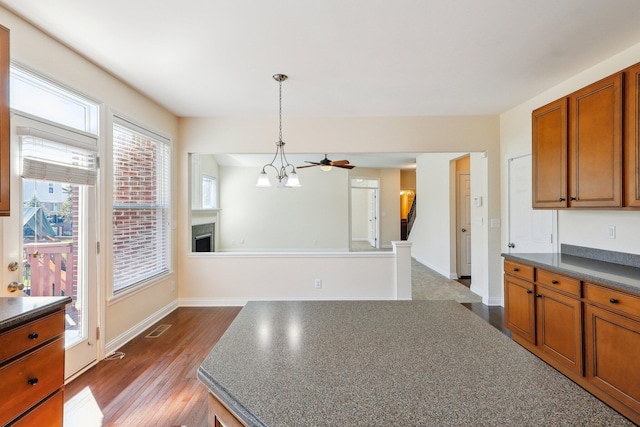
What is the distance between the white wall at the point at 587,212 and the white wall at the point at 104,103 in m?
4.54

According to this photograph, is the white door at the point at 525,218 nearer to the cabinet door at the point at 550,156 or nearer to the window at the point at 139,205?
the cabinet door at the point at 550,156

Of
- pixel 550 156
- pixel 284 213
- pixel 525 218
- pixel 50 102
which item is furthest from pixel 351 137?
pixel 284 213

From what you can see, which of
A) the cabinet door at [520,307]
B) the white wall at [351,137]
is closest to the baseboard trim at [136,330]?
the white wall at [351,137]

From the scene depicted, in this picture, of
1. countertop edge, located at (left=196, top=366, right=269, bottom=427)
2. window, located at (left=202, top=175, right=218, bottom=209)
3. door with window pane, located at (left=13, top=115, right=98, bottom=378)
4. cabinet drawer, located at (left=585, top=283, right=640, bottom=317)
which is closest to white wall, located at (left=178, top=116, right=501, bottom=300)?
door with window pane, located at (left=13, top=115, right=98, bottom=378)

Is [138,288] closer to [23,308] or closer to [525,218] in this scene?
[23,308]

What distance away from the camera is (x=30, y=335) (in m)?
1.49

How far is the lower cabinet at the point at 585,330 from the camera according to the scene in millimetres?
1813

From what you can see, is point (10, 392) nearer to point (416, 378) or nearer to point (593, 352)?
point (416, 378)

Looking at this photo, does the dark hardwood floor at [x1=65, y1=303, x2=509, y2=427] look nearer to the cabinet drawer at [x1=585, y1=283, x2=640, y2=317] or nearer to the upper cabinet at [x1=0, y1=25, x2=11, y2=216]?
the upper cabinet at [x1=0, y1=25, x2=11, y2=216]

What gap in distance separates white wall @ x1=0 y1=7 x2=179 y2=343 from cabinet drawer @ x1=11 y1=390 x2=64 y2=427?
102cm

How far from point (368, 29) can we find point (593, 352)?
2.73 m

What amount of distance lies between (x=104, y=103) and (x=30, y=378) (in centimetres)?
241

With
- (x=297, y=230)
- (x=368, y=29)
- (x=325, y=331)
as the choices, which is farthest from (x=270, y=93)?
(x=297, y=230)

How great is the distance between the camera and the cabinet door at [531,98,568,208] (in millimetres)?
2658
